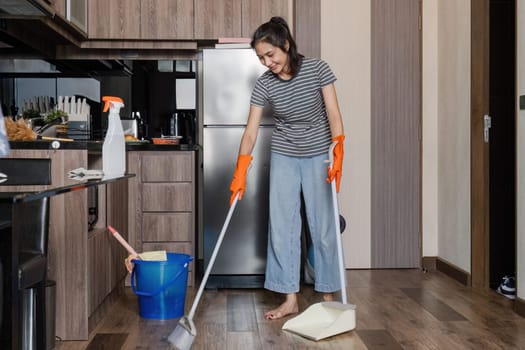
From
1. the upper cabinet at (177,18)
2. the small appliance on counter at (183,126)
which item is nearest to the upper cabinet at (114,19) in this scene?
the upper cabinet at (177,18)

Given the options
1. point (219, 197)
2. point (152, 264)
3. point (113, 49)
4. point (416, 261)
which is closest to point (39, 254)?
point (152, 264)

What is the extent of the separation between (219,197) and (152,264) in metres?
0.93

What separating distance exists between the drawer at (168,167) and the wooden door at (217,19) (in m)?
0.83

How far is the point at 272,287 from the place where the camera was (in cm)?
324

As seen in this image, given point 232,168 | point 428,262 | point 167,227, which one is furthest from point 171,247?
point 428,262

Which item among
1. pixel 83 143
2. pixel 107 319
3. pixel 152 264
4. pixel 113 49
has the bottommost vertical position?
pixel 107 319

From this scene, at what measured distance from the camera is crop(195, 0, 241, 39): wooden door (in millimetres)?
4234

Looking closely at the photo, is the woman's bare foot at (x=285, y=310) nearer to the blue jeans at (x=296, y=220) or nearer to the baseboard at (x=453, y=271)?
the blue jeans at (x=296, y=220)

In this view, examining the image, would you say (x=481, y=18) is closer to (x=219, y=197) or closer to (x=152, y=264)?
(x=219, y=197)

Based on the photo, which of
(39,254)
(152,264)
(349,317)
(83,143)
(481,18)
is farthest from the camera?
(481,18)

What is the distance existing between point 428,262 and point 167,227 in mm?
1741

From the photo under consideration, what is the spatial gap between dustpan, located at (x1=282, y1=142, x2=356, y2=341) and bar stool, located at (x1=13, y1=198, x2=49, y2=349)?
3.53ft

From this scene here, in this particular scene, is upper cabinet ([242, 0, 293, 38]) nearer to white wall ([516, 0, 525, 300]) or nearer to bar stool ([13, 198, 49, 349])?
white wall ([516, 0, 525, 300])

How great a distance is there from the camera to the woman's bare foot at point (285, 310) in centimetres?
315
